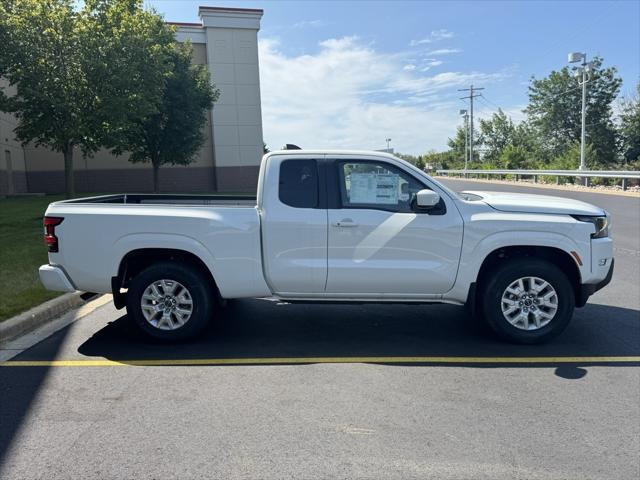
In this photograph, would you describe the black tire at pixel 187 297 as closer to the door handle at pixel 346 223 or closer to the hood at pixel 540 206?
the door handle at pixel 346 223

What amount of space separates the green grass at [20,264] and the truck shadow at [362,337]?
1.19m

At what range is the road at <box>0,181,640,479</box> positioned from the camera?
315 centimetres

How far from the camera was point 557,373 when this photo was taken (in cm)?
447

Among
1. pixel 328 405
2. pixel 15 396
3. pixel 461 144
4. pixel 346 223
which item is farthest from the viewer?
pixel 461 144

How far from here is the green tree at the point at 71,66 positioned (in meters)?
13.6

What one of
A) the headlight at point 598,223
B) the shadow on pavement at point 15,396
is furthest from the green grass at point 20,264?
the headlight at point 598,223

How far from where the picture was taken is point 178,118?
76.8ft

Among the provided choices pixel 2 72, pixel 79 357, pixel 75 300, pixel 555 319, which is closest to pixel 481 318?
pixel 555 319

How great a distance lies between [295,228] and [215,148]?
27.8 meters

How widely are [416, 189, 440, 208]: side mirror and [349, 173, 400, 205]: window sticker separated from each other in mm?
331

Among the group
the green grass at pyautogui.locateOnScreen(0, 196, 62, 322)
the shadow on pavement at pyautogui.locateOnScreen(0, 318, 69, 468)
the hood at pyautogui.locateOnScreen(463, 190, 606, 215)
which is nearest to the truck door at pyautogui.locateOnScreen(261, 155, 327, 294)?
the hood at pyautogui.locateOnScreen(463, 190, 606, 215)

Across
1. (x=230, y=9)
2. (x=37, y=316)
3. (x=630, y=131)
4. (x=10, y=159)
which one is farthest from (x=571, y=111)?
(x=37, y=316)

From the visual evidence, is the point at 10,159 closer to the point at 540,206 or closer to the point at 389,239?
the point at 389,239

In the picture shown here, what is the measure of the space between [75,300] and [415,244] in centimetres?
454
